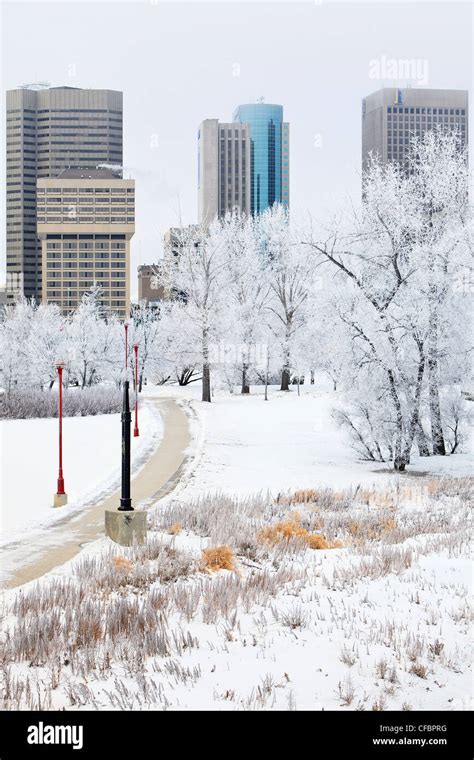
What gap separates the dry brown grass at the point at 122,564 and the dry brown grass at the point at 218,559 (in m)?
0.81

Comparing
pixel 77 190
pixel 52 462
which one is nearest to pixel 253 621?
pixel 52 462

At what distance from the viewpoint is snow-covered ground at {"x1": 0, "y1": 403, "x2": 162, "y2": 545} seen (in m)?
13.6

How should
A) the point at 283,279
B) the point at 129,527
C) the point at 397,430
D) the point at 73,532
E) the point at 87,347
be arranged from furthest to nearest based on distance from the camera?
the point at 87,347 → the point at 283,279 → the point at 397,430 → the point at 73,532 → the point at 129,527

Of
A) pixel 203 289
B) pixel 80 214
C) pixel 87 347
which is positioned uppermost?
pixel 80 214

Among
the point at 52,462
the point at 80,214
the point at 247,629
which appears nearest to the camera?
the point at 247,629

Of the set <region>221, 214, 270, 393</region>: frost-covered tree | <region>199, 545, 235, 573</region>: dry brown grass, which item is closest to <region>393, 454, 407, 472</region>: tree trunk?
<region>199, 545, 235, 573</region>: dry brown grass

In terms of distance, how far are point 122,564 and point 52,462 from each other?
12.2 m

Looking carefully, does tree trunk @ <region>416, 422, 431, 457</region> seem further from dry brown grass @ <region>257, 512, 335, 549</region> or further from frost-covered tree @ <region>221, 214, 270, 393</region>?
frost-covered tree @ <region>221, 214, 270, 393</region>

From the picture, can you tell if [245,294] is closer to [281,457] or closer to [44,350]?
[44,350]

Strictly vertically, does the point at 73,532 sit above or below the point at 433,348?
below

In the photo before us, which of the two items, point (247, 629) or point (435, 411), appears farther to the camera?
point (435, 411)

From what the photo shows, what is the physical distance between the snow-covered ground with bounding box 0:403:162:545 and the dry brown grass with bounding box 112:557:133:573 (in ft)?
9.42

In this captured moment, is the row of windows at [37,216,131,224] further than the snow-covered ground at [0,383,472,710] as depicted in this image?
Yes

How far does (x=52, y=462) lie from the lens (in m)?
20.0
